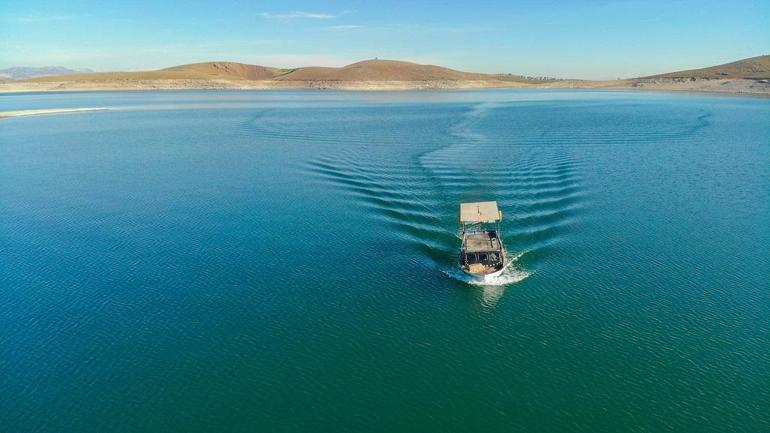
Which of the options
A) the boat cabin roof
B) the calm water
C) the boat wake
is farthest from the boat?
the calm water

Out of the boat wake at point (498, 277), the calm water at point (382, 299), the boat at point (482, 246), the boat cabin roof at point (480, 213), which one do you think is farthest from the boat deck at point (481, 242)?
the calm water at point (382, 299)

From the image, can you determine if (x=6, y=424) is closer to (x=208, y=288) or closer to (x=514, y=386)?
(x=208, y=288)

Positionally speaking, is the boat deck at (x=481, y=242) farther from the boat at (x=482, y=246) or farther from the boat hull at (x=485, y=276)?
the boat hull at (x=485, y=276)

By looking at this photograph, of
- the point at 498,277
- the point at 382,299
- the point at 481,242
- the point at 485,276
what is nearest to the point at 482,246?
the point at 481,242

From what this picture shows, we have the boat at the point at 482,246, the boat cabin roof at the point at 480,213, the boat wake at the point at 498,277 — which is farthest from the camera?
the boat cabin roof at the point at 480,213

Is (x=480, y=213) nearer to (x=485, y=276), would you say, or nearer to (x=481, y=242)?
(x=481, y=242)

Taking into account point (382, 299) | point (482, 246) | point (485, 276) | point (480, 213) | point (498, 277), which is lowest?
point (382, 299)
